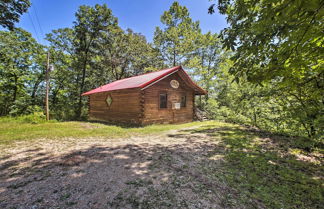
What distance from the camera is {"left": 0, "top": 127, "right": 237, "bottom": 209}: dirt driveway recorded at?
6.92ft

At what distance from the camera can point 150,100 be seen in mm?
10461

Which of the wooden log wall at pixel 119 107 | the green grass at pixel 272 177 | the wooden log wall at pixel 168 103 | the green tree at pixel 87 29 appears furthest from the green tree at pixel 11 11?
the green grass at pixel 272 177

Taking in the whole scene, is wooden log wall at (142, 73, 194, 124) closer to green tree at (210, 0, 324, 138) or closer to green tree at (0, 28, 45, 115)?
green tree at (210, 0, 324, 138)

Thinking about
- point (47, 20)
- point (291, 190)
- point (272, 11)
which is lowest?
point (291, 190)

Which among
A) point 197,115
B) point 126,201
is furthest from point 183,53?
point 126,201

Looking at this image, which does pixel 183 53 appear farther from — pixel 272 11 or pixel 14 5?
pixel 272 11

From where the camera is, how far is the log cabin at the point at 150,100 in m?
10.1

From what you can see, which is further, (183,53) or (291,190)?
(183,53)

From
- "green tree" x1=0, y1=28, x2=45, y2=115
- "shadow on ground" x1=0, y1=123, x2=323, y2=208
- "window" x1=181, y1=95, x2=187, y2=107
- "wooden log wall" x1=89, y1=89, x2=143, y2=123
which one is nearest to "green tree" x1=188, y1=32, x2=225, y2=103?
"window" x1=181, y1=95, x2=187, y2=107

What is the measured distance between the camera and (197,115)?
15.2 m

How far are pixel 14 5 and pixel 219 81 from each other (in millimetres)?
20415

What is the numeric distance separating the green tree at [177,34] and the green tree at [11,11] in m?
17.3

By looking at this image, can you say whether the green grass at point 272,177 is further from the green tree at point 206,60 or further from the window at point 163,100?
the green tree at point 206,60

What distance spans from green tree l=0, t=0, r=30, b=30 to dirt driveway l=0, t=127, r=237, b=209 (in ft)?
30.4
